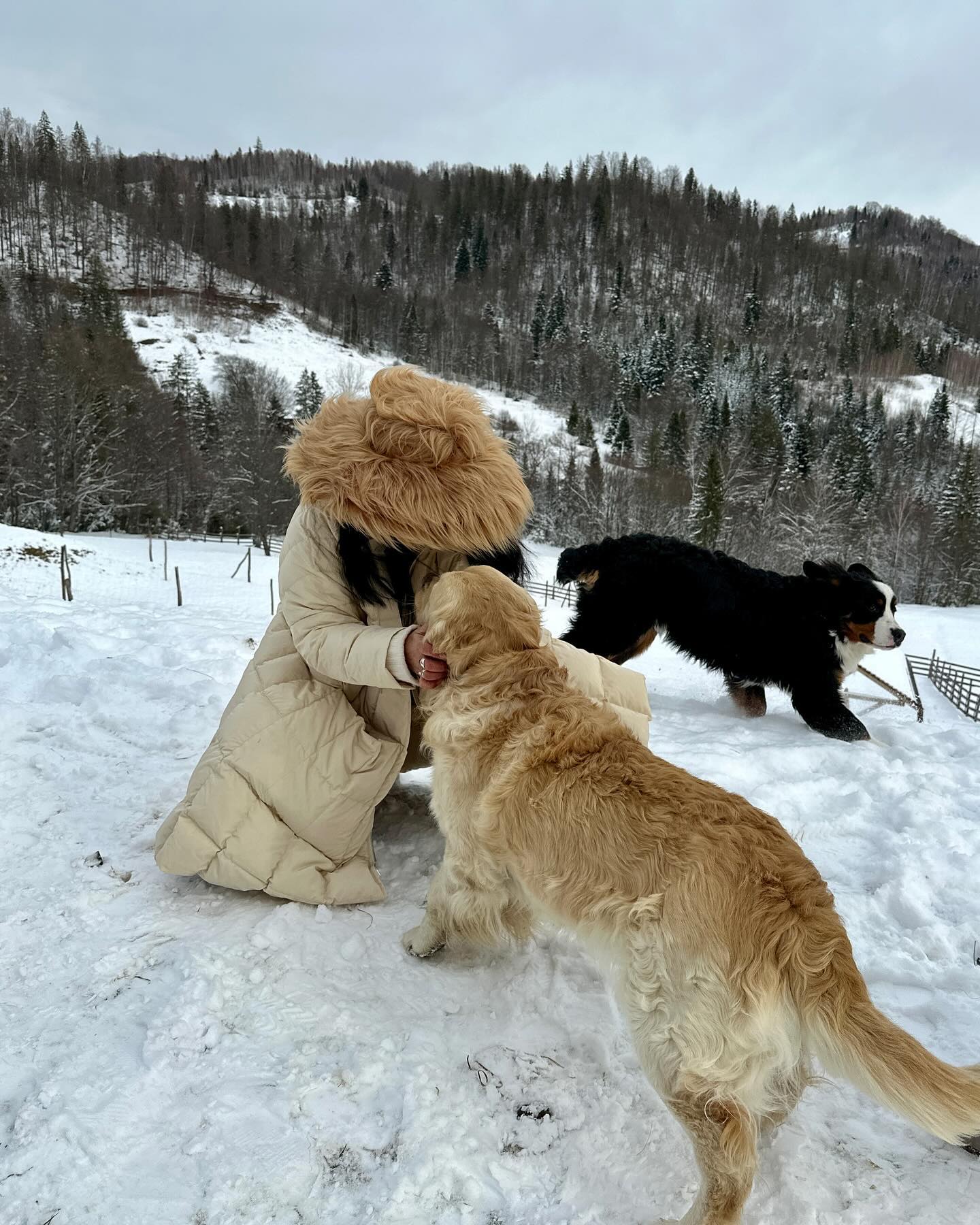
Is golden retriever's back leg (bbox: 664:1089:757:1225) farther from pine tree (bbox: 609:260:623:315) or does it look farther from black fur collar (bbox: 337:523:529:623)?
pine tree (bbox: 609:260:623:315)

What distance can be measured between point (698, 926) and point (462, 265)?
135 m

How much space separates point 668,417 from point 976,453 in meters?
33.6

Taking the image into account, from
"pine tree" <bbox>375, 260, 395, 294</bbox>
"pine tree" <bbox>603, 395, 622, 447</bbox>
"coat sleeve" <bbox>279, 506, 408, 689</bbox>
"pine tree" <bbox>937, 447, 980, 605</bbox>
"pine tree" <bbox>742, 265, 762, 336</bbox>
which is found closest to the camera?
"coat sleeve" <bbox>279, 506, 408, 689</bbox>

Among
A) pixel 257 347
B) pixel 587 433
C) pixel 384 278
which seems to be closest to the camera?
pixel 587 433

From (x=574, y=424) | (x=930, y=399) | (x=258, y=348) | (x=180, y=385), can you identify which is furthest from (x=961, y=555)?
(x=258, y=348)

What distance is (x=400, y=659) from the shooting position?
270 cm

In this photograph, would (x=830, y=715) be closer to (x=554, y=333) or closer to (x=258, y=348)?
(x=258, y=348)

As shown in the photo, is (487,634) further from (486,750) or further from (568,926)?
(568,926)

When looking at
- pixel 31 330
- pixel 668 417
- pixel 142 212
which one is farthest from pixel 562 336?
pixel 31 330

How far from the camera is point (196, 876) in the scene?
305cm

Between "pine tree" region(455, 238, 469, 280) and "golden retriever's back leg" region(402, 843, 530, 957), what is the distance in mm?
132181

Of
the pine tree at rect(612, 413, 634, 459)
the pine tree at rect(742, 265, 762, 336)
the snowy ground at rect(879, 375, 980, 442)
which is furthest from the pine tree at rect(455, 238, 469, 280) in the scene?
the snowy ground at rect(879, 375, 980, 442)

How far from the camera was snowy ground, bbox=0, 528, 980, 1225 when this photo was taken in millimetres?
1729

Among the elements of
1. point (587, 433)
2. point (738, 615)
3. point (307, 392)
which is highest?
point (307, 392)
